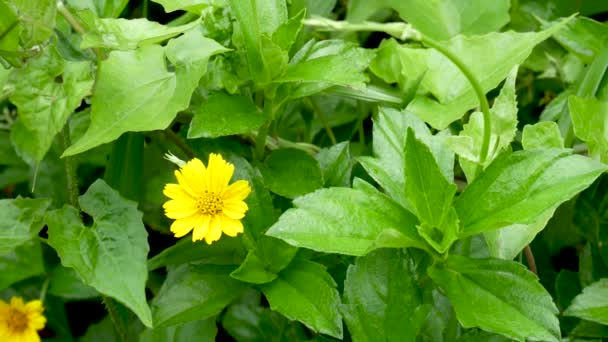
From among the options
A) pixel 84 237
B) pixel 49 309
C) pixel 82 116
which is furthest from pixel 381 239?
pixel 49 309

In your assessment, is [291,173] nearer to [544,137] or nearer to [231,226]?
[231,226]

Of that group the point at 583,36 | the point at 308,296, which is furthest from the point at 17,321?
the point at 583,36

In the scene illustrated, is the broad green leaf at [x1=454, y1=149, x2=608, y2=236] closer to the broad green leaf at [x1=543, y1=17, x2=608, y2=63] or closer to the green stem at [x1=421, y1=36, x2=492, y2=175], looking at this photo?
the green stem at [x1=421, y1=36, x2=492, y2=175]

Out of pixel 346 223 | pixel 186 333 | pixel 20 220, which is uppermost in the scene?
pixel 346 223

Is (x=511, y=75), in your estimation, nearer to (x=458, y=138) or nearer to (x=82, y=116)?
(x=458, y=138)

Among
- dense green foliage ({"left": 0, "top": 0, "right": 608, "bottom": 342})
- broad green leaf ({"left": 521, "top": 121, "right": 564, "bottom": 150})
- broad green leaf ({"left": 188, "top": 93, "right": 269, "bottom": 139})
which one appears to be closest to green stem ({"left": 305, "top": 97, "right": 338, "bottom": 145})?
dense green foliage ({"left": 0, "top": 0, "right": 608, "bottom": 342})

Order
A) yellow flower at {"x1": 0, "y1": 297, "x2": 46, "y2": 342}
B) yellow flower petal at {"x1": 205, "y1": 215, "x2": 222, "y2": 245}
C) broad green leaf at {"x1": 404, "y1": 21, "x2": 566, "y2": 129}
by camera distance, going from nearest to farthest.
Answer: yellow flower petal at {"x1": 205, "y1": 215, "x2": 222, "y2": 245} → broad green leaf at {"x1": 404, "y1": 21, "x2": 566, "y2": 129} → yellow flower at {"x1": 0, "y1": 297, "x2": 46, "y2": 342}
